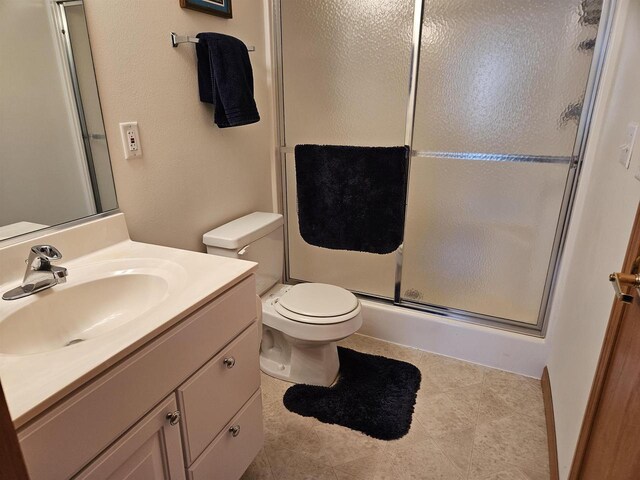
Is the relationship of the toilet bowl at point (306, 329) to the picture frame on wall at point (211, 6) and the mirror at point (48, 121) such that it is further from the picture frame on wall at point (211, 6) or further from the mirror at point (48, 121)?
the picture frame on wall at point (211, 6)

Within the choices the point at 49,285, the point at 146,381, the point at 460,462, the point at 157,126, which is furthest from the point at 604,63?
the point at 49,285

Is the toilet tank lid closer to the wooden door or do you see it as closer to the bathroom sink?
the bathroom sink

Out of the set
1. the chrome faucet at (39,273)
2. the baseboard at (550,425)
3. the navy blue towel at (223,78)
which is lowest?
the baseboard at (550,425)

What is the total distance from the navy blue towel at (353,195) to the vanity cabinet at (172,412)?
1027mm

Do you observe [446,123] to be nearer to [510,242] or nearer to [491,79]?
[491,79]

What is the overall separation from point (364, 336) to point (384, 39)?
5.12 ft

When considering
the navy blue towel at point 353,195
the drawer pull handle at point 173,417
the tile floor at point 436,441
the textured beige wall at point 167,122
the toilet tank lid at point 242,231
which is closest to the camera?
the drawer pull handle at point 173,417

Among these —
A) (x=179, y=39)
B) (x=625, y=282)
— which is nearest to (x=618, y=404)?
(x=625, y=282)

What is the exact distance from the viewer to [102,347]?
77cm

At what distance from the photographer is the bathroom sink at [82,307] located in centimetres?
95

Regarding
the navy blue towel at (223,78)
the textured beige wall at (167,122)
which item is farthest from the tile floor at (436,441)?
the navy blue towel at (223,78)

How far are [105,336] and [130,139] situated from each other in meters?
0.83

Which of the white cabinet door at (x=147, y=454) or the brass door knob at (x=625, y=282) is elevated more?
the brass door knob at (x=625, y=282)

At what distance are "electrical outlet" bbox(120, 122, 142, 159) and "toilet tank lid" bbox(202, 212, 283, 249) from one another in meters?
0.46
